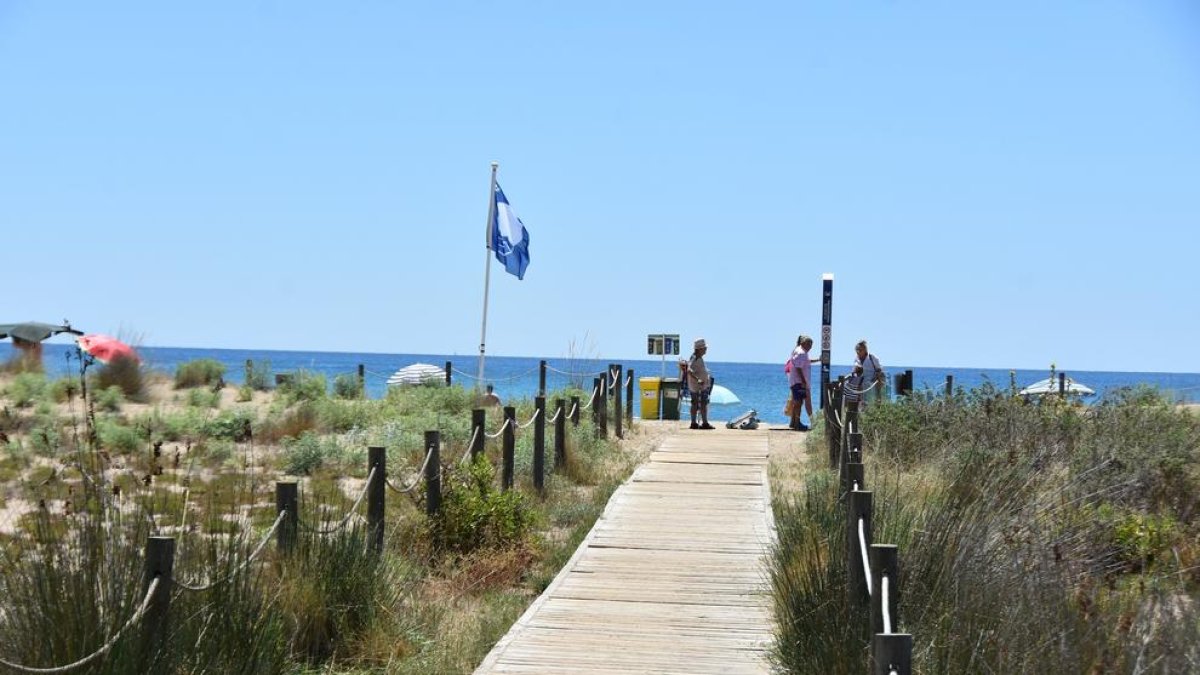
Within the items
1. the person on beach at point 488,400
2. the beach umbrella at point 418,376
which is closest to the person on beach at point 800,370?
the person on beach at point 488,400

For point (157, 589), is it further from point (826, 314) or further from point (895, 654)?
point (826, 314)

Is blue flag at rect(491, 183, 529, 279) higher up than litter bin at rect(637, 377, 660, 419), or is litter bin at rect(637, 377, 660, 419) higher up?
blue flag at rect(491, 183, 529, 279)

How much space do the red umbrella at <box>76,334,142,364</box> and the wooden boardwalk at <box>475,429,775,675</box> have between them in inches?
595

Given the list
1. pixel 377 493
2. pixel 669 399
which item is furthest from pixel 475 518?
pixel 669 399

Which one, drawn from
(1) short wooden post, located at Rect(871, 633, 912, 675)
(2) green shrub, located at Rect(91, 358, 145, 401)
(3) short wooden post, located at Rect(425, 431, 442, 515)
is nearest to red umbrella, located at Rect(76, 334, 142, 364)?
(2) green shrub, located at Rect(91, 358, 145, 401)

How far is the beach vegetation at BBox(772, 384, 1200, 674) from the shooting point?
5.38 meters

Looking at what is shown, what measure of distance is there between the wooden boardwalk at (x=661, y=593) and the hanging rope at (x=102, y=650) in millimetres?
2437

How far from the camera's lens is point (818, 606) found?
24.8ft

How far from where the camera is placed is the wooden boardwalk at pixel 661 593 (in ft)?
26.8

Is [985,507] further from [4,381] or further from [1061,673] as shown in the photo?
[4,381]

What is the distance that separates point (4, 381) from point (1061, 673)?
26.5 metres

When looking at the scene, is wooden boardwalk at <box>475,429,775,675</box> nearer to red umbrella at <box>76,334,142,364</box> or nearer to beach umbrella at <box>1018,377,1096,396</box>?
beach umbrella at <box>1018,377,1096,396</box>

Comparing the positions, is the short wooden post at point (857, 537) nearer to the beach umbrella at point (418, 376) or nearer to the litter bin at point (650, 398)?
the litter bin at point (650, 398)

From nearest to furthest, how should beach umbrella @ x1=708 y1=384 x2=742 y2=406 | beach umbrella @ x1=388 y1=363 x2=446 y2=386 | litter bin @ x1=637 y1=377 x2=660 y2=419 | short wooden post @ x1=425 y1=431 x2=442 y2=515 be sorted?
short wooden post @ x1=425 y1=431 x2=442 y2=515 → litter bin @ x1=637 y1=377 x2=660 y2=419 → beach umbrella @ x1=388 y1=363 x2=446 y2=386 → beach umbrella @ x1=708 y1=384 x2=742 y2=406
